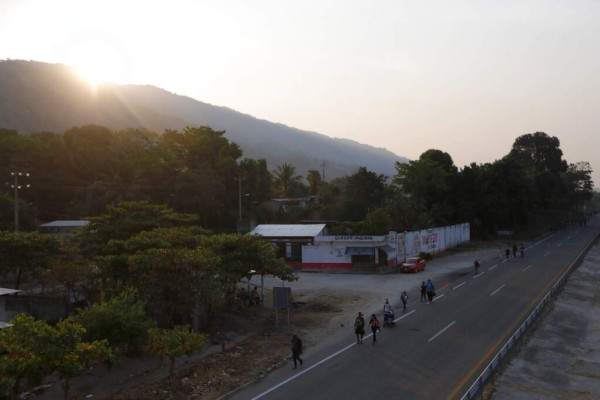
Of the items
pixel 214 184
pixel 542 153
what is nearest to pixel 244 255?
pixel 214 184

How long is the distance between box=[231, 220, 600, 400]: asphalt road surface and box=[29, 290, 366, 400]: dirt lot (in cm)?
112

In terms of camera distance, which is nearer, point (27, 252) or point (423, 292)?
point (27, 252)

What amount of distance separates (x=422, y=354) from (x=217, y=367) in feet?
25.0

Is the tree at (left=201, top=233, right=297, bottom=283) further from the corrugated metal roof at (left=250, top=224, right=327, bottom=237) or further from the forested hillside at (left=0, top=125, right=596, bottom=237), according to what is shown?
the forested hillside at (left=0, top=125, right=596, bottom=237)

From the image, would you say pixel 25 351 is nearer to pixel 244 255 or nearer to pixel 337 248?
pixel 244 255

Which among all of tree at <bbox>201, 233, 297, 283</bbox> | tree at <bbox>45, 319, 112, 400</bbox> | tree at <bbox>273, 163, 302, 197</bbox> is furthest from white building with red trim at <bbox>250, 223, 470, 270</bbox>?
tree at <bbox>273, 163, 302, 197</bbox>

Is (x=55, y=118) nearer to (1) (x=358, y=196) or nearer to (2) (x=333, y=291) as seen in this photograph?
(1) (x=358, y=196)

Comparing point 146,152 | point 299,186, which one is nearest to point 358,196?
point 299,186

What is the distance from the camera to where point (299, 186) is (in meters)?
98.8

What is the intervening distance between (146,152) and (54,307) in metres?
50.5

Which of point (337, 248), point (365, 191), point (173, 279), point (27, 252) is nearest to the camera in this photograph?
point (173, 279)

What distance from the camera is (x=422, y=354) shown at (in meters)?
19.7

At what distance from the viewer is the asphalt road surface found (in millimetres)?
16156

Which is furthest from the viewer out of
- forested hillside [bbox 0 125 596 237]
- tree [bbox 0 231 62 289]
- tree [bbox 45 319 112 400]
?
forested hillside [bbox 0 125 596 237]
